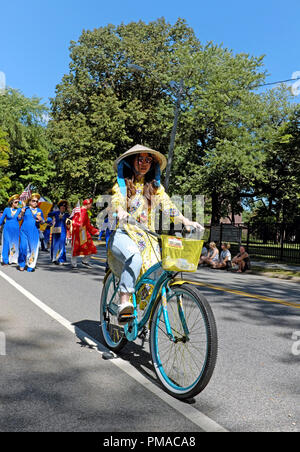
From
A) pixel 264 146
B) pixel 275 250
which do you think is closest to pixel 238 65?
pixel 264 146

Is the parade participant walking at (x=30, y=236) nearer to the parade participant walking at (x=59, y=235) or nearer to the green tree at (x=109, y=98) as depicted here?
the parade participant walking at (x=59, y=235)

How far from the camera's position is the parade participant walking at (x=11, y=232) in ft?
43.2

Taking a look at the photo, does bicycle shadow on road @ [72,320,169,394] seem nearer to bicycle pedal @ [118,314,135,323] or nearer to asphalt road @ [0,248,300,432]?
asphalt road @ [0,248,300,432]

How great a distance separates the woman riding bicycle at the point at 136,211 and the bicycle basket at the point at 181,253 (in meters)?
0.63

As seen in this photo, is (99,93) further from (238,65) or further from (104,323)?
(104,323)

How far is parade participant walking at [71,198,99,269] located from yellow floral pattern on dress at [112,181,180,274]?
9072 millimetres

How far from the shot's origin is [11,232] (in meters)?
13.4

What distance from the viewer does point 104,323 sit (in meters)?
4.88

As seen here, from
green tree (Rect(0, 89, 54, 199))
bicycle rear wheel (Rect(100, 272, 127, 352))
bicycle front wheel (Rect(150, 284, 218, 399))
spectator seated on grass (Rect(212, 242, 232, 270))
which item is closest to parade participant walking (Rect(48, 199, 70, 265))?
spectator seated on grass (Rect(212, 242, 232, 270))

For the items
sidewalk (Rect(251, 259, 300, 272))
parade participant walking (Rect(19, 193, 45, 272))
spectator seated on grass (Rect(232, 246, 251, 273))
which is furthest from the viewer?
Answer: sidewalk (Rect(251, 259, 300, 272))

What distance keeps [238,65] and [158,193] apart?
2512 cm

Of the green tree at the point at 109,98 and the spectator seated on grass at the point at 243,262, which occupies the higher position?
the green tree at the point at 109,98

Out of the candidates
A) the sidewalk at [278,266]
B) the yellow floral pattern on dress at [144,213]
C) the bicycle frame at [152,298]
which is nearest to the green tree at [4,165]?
the sidewalk at [278,266]

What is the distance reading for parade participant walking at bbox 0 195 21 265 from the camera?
13.2 m
